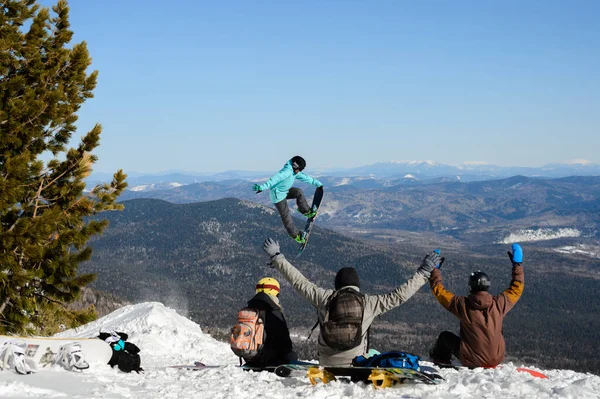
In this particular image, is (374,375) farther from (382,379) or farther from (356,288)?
(356,288)

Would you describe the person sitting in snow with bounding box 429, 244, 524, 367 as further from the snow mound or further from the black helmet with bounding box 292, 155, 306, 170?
the snow mound

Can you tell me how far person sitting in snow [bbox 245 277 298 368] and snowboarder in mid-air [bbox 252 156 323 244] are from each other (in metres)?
2.71

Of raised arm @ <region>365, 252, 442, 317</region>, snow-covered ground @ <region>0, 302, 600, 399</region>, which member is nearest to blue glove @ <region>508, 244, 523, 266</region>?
snow-covered ground @ <region>0, 302, 600, 399</region>

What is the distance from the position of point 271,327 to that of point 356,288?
2.77 metres

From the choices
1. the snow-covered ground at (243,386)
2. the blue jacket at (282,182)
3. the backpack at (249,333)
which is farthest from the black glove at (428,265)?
the blue jacket at (282,182)

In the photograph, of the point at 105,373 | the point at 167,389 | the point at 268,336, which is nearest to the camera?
the point at 167,389

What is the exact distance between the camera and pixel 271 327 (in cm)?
1220

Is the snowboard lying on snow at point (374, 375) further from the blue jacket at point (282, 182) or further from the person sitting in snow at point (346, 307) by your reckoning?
the blue jacket at point (282, 182)

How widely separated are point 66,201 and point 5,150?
2062 mm

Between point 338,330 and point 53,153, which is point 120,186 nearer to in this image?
point 53,153

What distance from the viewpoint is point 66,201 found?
1611 centimetres

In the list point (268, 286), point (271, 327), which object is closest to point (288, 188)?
point (268, 286)

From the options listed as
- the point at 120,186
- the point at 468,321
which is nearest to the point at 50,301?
the point at 120,186

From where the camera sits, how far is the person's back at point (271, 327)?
39.8 ft
